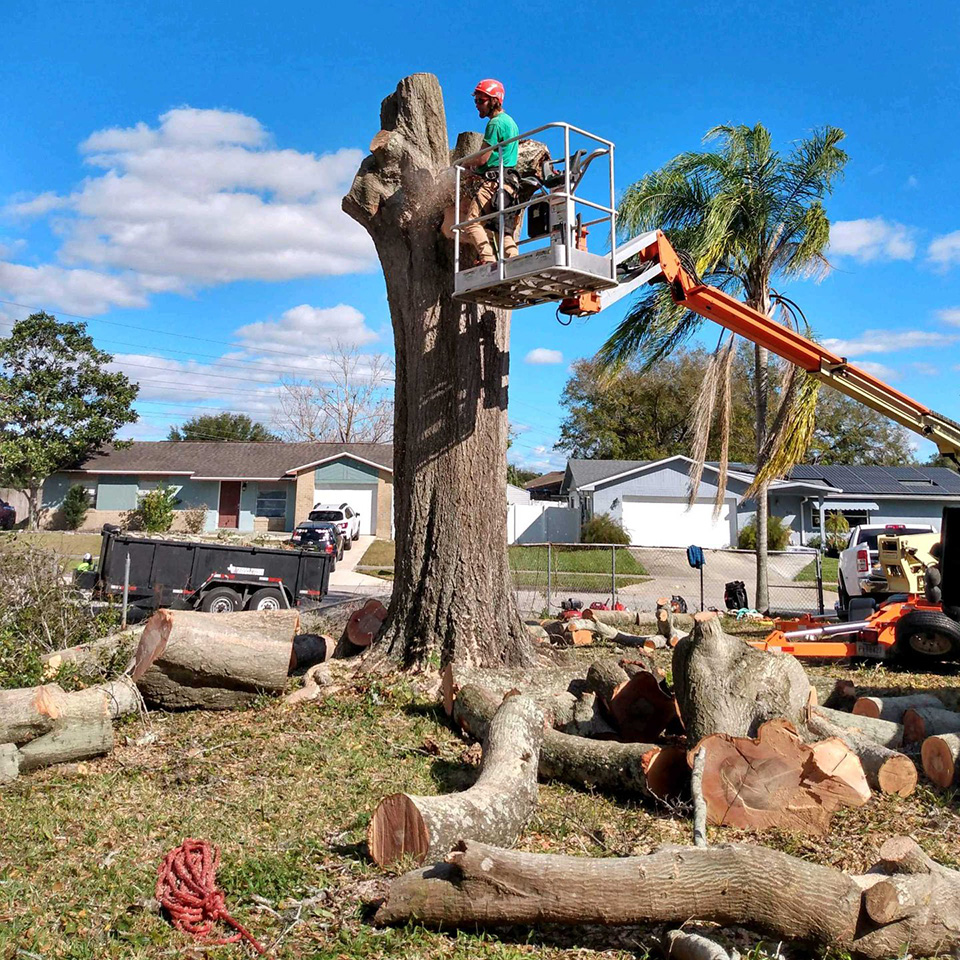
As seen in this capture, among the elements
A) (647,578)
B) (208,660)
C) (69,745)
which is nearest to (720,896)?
(69,745)

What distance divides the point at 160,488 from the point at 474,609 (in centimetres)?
3549

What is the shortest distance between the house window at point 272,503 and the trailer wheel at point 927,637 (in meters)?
35.2

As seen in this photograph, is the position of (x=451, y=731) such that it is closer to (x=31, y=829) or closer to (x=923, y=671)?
(x=31, y=829)

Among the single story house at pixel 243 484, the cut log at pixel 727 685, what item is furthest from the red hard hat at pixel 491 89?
the single story house at pixel 243 484

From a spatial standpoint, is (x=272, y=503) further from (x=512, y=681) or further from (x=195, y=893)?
(x=195, y=893)

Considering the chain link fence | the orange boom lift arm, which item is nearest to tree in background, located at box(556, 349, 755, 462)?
the chain link fence

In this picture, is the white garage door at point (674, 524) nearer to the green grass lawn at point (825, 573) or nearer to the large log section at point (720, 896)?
the green grass lawn at point (825, 573)

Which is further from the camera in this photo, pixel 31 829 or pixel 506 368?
pixel 506 368

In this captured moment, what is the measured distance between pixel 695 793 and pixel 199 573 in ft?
37.7

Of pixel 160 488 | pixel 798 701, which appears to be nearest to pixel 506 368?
pixel 798 701

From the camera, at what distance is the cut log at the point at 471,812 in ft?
14.7

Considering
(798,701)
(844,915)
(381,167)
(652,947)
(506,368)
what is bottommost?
(652,947)

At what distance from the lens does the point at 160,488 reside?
→ 4094 centimetres

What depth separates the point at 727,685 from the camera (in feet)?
19.5
